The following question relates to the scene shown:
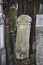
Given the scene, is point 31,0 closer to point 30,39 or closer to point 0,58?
point 30,39

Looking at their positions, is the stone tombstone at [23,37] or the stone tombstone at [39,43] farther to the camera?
the stone tombstone at [23,37]

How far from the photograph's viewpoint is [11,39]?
3.75 meters

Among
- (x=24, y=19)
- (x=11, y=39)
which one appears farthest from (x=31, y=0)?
(x=11, y=39)

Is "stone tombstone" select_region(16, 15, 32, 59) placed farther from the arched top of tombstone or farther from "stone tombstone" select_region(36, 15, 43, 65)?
"stone tombstone" select_region(36, 15, 43, 65)

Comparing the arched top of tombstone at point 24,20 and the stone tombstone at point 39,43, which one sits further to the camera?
the arched top of tombstone at point 24,20

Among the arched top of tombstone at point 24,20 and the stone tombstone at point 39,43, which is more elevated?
the arched top of tombstone at point 24,20

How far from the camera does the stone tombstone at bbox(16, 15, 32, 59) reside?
3477 millimetres

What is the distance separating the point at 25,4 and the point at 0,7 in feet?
1.49

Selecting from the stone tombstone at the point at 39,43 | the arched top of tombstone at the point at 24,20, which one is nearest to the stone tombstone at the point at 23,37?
the arched top of tombstone at the point at 24,20

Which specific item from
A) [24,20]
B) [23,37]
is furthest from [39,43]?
[24,20]

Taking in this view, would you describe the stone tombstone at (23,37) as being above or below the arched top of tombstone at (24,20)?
below

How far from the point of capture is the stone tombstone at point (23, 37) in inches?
137

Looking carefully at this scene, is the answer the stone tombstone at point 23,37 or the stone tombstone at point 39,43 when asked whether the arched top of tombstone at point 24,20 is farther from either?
the stone tombstone at point 39,43

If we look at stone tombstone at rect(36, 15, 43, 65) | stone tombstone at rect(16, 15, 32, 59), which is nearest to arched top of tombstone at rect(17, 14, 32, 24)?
stone tombstone at rect(16, 15, 32, 59)
